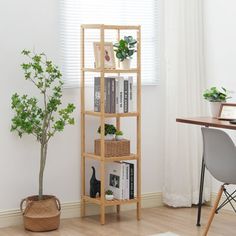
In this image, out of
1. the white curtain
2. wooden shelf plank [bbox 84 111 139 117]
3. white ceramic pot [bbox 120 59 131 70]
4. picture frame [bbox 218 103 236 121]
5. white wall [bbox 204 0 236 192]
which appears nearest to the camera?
picture frame [bbox 218 103 236 121]

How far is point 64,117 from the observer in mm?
4840

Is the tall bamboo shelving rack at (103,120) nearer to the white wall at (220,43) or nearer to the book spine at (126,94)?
the book spine at (126,94)

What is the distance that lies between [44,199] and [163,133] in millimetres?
1386

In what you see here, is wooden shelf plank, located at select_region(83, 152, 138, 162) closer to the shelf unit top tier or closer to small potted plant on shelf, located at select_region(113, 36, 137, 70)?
small potted plant on shelf, located at select_region(113, 36, 137, 70)

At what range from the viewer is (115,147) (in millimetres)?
5031

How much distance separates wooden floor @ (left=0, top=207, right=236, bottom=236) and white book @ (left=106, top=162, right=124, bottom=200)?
0.77 feet

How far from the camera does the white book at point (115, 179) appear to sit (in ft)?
16.8

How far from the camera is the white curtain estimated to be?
5.52 metres

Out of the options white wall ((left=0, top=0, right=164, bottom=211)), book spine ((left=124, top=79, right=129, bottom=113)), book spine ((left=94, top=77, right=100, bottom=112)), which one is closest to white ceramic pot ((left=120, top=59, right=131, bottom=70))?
book spine ((left=124, top=79, right=129, bottom=113))

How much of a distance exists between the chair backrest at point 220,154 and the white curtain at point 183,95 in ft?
3.96

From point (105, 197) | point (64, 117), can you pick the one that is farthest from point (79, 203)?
point (64, 117)

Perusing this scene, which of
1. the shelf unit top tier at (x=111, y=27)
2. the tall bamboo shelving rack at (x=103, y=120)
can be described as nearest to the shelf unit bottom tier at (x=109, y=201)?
the tall bamboo shelving rack at (x=103, y=120)

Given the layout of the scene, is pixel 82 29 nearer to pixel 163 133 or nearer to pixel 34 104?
pixel 34 104

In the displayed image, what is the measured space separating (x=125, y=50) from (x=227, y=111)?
97 centimetres
